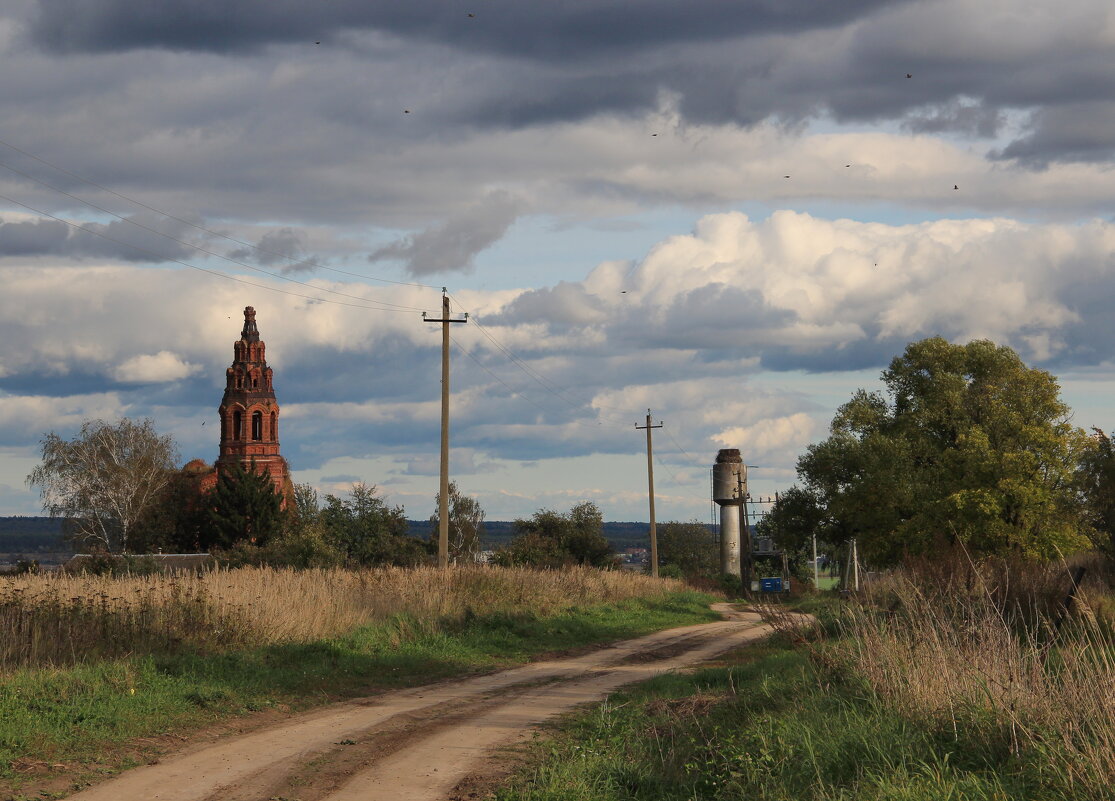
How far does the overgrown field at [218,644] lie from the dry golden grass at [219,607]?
34 mm

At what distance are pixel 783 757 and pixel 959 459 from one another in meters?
36.8

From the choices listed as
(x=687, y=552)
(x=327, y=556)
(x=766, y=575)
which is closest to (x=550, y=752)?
(x=327, y=556)

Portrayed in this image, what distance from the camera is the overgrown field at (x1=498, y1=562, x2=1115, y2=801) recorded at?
25.3 feet

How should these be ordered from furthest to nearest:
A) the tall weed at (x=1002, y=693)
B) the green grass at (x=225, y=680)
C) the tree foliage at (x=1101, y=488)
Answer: the tree foliage at (x=1101, y=488) < the green grass at (x=225, y=680) < the tall weed at (x=1002, y=693)

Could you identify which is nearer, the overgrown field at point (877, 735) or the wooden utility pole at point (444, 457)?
the overgrown field at point (877, 735)

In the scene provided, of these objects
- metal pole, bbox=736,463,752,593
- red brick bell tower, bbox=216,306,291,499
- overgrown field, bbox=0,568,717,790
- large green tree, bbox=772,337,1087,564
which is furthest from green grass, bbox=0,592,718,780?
red brick bell tower, bbox=216,306,291,499

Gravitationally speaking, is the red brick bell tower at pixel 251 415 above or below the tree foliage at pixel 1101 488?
above

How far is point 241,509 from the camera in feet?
275

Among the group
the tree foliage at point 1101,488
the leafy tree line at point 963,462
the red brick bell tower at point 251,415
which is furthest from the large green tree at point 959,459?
the red brick bell tower at point 251,415

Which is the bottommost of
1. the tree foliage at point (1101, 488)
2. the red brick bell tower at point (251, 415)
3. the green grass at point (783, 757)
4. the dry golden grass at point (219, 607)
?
the green grass at point (783, 757)

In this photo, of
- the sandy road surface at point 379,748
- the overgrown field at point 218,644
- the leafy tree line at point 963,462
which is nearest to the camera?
the sandy road surface at point 379,748

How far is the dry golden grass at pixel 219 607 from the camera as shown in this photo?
1609 cm

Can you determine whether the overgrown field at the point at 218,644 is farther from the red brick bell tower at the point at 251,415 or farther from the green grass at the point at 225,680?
the red brick bell tower at the point at 251,415

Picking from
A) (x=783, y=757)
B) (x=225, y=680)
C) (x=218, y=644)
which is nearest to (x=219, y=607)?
(x=218, y=644)
